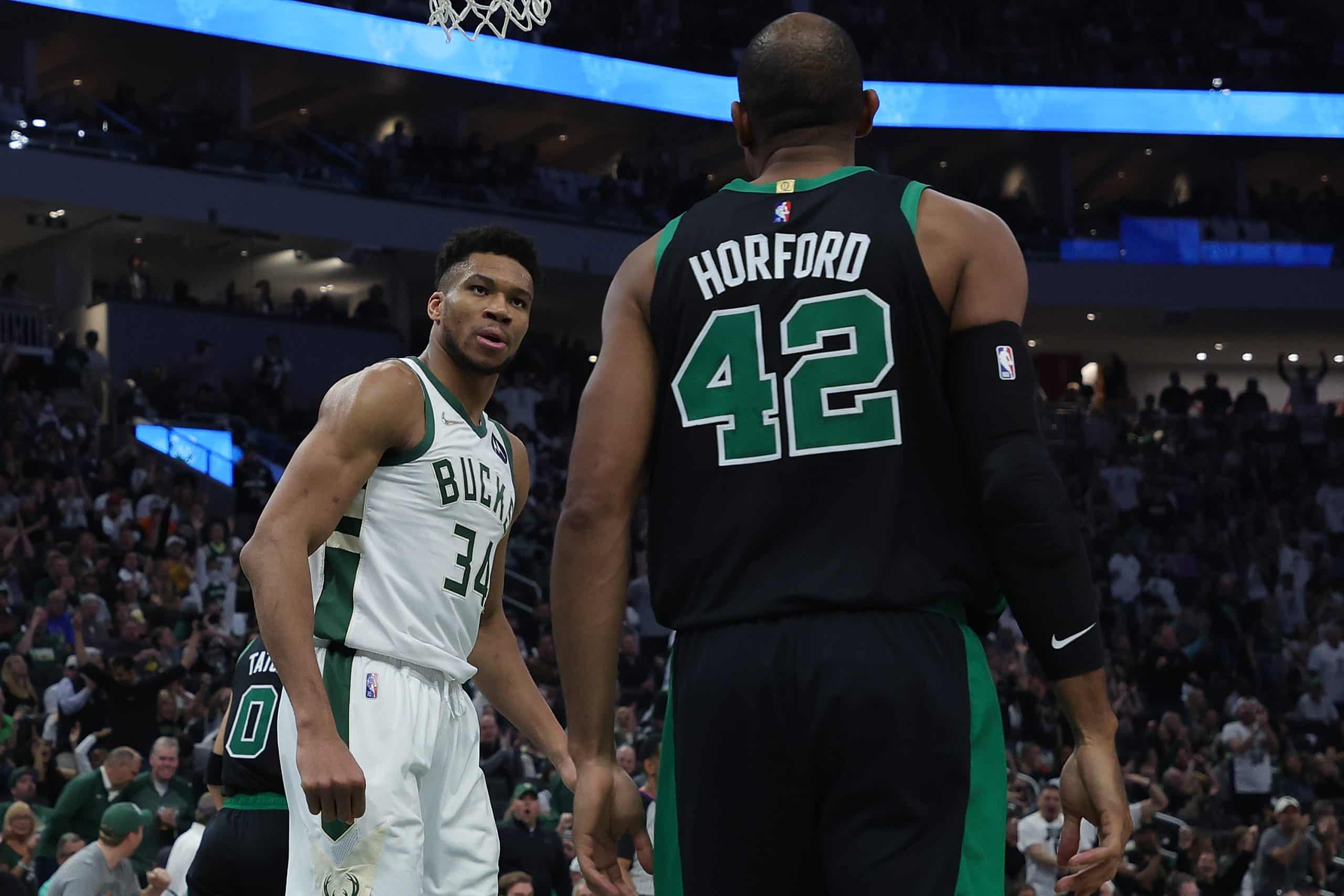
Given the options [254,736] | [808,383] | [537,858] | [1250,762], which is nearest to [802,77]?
[808,383]

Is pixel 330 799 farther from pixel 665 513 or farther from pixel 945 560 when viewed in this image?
pixel 945 560

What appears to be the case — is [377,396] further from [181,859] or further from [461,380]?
[181,859]

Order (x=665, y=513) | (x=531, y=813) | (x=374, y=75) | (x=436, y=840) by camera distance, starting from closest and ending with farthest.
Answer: (x=665, y=513) < (x=436, y=840) < (x=531, y=813) < (x=374, y=75)

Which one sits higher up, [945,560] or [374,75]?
[374,75]

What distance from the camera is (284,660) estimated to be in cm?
416

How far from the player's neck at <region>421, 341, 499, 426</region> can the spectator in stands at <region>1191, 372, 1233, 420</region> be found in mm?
23887

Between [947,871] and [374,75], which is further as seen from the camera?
[374,75]

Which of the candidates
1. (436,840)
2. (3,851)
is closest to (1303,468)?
(3,851)

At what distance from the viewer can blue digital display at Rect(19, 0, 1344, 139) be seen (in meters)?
26.4

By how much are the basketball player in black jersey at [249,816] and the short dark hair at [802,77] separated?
7.69 ft

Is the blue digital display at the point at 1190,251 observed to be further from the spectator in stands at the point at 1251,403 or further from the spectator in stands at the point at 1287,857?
the spectator in stands at the point at 1287,857

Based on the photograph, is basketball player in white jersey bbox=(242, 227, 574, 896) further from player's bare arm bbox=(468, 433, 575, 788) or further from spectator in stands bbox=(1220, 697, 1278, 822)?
spectator in stands bbox=(1220, 697, 1278, 822)

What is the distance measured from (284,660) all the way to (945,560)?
1967 millimetres

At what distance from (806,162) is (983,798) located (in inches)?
48.2
